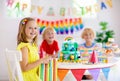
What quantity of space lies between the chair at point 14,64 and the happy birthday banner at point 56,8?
3.24 metres

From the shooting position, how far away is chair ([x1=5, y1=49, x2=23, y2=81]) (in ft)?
6.41

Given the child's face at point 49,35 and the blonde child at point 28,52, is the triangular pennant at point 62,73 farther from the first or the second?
the child's face at point 49,35

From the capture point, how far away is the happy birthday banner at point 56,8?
5.18 m

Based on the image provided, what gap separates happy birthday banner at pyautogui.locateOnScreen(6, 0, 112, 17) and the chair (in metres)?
3.24

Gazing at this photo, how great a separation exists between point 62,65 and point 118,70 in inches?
30.2

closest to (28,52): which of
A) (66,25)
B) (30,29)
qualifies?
(30,29)

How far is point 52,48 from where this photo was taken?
375 centimetres

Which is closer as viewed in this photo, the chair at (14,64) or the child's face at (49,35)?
the chair at (14,64)

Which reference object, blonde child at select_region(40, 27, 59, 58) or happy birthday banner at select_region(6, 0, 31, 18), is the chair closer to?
blonde child at select_region(40, 27, 59, 58)

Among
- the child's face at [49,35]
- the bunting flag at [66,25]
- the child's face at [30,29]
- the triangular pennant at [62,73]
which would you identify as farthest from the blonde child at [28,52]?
the bunting flag at [66,25]

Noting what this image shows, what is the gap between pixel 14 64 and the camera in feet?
6.53

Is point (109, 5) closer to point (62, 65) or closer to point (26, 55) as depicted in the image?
point (62, 65)

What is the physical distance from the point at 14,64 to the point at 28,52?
25cm

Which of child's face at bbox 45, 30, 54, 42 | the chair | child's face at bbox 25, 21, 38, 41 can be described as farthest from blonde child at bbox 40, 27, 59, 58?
the chair
